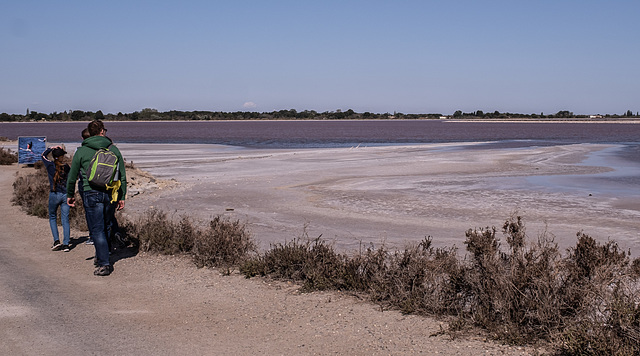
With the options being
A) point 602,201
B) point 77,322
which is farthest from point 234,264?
point 602,201

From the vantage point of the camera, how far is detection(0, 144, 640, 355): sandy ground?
219 inches

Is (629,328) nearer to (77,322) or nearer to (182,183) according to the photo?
(77,322)

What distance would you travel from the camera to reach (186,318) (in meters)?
6.26

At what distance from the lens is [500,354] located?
5191mm

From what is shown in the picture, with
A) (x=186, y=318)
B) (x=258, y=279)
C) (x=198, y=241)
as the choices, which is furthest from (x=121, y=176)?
(x=186, y=318)

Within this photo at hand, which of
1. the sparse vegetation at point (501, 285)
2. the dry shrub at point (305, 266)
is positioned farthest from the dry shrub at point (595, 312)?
the dry shrub at point (305, 266)

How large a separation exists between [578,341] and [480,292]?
1.28 meters

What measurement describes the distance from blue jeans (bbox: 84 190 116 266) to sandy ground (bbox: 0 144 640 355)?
31 cm

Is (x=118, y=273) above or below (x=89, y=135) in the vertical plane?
below

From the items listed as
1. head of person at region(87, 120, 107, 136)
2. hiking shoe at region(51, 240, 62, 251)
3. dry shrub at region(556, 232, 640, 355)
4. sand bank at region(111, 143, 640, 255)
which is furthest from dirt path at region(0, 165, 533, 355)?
sand bank at region(111, 143, 640, 255)

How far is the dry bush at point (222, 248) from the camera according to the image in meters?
8.35

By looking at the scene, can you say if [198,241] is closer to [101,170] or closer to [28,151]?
[101,170]

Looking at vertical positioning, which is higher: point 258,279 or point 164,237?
point 164,237

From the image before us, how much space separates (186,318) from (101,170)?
2.57m
